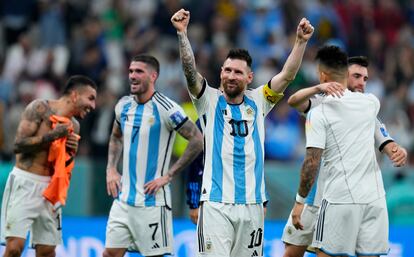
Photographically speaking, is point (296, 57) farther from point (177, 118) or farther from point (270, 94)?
point (177, 118)

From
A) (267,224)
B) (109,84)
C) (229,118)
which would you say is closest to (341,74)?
(229,118)

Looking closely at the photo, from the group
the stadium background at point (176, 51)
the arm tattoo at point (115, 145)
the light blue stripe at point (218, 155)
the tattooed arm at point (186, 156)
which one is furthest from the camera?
the stadium background at point (176, 51)

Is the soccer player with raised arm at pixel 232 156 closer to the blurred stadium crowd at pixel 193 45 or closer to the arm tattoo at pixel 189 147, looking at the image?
the arm tattoo at pixel 189 147

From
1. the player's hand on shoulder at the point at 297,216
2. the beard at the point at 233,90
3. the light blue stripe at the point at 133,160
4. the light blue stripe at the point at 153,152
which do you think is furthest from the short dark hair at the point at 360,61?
the light blue stripe at the point at 133,160

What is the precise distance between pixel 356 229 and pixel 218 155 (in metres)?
1.57

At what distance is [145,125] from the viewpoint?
42.3 feet

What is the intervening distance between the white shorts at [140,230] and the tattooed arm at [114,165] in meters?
0.22

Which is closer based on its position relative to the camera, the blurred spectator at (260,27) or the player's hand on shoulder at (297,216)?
the player's hand on shoulder at (297,216)

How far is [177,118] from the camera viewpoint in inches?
507

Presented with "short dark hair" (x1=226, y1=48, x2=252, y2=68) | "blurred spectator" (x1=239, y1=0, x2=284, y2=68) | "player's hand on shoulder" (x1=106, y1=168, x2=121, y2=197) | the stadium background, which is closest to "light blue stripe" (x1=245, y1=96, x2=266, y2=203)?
"short dark hair" (x1=226, y1=48, x2=252, y2=68)

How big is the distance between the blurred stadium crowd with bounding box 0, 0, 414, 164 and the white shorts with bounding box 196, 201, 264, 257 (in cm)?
791

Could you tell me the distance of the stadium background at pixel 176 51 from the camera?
63.1 feet

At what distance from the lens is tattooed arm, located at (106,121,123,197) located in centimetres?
1298

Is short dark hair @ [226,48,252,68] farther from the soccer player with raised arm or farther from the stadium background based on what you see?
the stadium background
